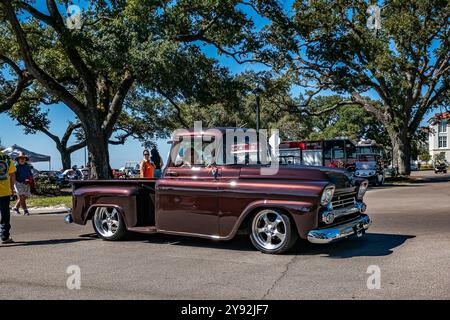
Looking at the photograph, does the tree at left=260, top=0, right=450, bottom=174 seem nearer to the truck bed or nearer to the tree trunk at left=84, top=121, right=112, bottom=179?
the tree trunk at left=84, top=121, right=112, bottom=179

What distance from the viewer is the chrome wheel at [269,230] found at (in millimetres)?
6883

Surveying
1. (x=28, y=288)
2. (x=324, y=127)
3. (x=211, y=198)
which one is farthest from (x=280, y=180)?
(x=324, y=127)

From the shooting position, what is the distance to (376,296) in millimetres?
4734

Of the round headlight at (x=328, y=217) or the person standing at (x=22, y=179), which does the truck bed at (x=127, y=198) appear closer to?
the round headlight at (x=328, y=217)

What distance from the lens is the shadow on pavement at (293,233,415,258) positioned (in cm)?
691

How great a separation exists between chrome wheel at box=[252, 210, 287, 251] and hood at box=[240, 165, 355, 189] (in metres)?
0.56

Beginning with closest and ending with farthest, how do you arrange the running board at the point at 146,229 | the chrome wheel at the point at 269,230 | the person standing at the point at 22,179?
the chrome wheel at the point at 269,230
the running board at the point at 146,229
the person standing at the point at 22,179

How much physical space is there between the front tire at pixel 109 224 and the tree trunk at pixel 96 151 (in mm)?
11092

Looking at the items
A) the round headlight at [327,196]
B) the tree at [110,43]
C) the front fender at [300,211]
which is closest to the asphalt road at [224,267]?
the front fender at [300,211]

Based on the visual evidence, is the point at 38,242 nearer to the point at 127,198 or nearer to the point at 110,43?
the point at 127,198

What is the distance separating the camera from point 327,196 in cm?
660

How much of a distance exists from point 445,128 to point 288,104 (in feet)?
248

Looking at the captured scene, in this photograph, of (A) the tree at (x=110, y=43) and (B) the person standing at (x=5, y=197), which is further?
(A) the tree at (x=110, y=43)
